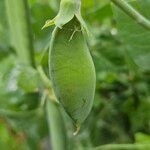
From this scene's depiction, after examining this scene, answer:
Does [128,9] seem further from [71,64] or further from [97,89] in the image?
[97,89]

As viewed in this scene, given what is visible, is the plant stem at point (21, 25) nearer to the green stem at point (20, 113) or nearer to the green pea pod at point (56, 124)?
the green pea pod at point (56, 124)

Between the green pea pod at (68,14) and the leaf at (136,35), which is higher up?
the green pea pod at (68,14)

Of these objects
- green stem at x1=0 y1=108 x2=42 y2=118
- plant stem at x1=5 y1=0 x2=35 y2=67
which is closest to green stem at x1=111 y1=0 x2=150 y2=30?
plant stem at x1=5 y1=0 x2=35 y2=67

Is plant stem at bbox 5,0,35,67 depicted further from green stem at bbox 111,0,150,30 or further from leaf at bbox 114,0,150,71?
green stem at bbox 111,0,150,30

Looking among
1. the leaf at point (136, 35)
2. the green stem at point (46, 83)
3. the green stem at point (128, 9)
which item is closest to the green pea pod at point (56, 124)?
the green stem at point (46, 83)

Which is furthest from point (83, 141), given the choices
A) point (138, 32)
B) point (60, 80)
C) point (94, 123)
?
point (60, 80)

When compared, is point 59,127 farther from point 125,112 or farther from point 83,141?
point 125,112
